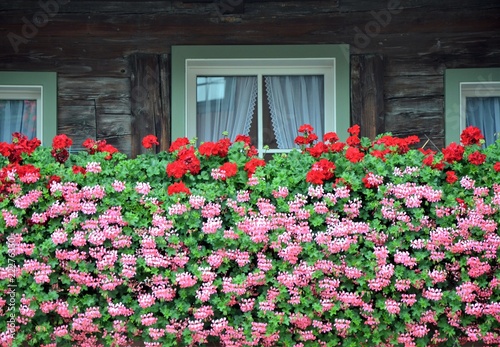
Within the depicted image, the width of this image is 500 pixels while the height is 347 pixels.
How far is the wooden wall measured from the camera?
6.45 meters

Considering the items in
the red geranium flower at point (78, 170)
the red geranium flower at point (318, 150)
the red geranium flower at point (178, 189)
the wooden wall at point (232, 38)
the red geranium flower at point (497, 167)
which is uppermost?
the wooden wall at point (232, 38)

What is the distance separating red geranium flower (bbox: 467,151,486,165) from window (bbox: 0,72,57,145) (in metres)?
3.32

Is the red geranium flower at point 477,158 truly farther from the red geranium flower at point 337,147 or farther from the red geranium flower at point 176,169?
the red geranium flower at point 176,169

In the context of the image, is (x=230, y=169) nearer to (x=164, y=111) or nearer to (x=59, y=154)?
(x=59, y=154)

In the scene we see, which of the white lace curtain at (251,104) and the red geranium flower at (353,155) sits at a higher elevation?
the white lace curtain at (251,104)

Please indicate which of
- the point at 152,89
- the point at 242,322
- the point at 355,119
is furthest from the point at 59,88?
the point at 242,322

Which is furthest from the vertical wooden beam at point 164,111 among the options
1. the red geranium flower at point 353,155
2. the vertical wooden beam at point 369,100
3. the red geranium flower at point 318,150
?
the red geranium flower at point 353,155

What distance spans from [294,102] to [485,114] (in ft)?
5.27

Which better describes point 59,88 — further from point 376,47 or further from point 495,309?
point 495,309

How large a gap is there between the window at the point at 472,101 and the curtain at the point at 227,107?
1.61 meters

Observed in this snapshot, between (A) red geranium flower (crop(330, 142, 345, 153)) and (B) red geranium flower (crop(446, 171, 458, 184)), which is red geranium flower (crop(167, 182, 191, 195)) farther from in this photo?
(B) red geranium flower (crop(446, 171, 458, 184))

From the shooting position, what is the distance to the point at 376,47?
21.2 ft

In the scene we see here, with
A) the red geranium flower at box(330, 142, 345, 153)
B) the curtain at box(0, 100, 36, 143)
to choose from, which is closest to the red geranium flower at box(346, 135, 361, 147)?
the red geranium flower at box(330, 142, 345, 153)

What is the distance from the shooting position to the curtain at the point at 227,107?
6.70m
